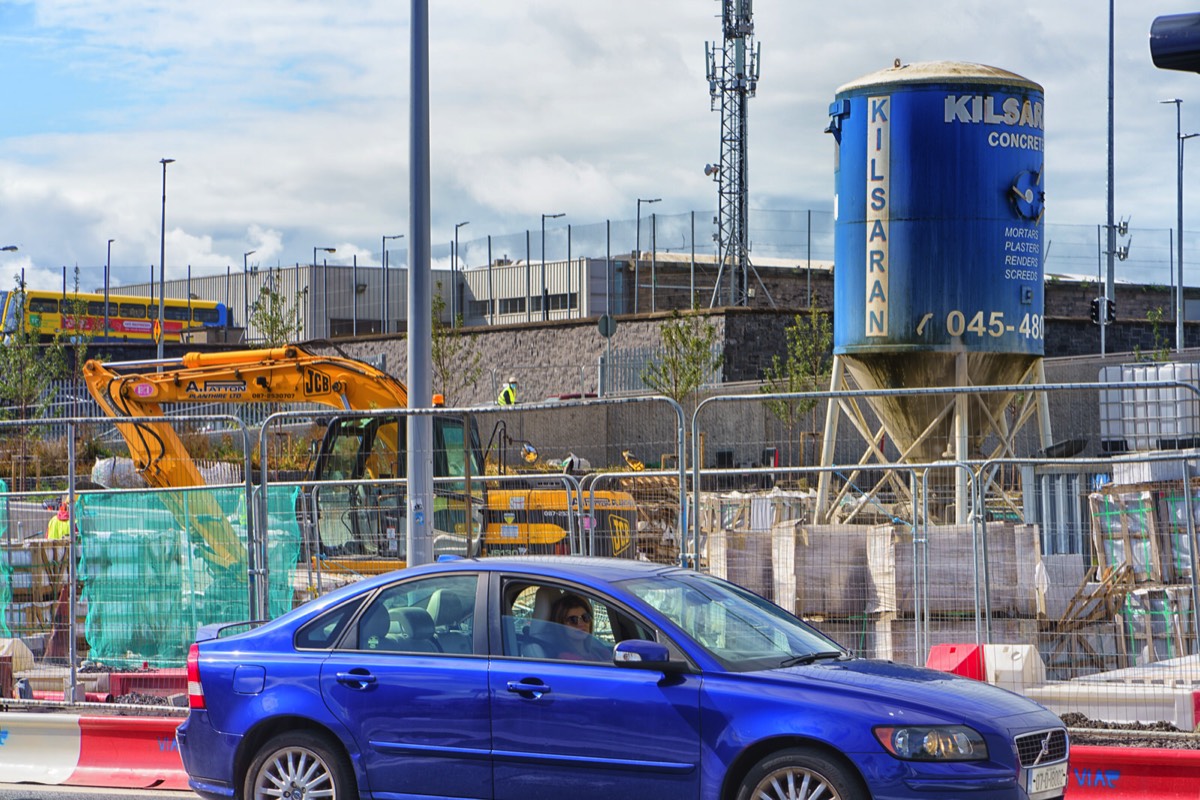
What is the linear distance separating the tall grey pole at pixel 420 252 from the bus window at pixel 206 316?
200 feet

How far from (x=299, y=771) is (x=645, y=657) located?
205cm

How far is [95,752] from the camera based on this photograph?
10414 millimetres

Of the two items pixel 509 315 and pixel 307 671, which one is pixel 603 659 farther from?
pixel 509 315

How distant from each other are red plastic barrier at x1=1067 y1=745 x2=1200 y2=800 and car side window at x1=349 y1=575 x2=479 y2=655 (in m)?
3.69

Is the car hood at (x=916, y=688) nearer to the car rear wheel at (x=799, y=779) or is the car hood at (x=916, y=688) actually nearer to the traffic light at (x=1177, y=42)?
the car rear wheel at (x=799, y=779)

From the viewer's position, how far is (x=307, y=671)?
26.4 feet

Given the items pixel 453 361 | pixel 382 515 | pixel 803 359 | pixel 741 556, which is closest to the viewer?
pixel 741 556

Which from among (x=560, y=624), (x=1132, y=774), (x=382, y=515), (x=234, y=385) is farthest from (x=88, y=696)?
(x=234, y=385)

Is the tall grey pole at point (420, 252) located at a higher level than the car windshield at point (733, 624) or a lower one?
higher

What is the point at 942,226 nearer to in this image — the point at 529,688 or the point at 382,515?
the point at 382,515

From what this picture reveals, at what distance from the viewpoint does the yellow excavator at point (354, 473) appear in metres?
13.5

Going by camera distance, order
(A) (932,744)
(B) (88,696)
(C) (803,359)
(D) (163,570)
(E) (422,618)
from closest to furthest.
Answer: (A) (932,744) < (E) (422,618) < (B) (88,696) < (D) (163,570) < (C) (803,359)

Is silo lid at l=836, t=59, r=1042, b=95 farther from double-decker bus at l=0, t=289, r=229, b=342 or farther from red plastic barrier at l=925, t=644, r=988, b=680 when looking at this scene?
double-decker bus at l=0, t=289, r=229, b=342

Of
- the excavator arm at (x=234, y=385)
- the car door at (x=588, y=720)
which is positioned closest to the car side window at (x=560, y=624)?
the car door at (x=588, y=720)
